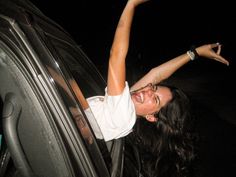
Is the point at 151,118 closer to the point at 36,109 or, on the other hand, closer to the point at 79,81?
the point at 79,81

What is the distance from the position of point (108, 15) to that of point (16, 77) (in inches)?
735

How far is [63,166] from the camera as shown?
4.26 feet

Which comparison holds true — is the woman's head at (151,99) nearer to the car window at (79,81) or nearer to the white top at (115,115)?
the car window at (79,81)

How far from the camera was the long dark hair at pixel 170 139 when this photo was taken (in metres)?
2.65

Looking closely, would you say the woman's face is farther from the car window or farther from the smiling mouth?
the car window

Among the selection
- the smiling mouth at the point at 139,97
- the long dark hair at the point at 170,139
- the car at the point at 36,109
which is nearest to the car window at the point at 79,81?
the car at the point at 36,109

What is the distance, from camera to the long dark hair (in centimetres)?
265

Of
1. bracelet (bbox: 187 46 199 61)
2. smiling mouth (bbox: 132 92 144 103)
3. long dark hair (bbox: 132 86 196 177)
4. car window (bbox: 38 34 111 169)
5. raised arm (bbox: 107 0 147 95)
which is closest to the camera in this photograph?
car window (bbox: 38 34 111 169)

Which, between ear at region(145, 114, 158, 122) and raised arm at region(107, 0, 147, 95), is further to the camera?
ear at region(145, 114, 158, 122)

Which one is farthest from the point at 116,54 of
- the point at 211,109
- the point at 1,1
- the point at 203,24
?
the point at 203,24

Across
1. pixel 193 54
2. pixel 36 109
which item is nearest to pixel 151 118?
pixel 193 54

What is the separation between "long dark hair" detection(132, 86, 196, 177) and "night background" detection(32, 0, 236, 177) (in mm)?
1134

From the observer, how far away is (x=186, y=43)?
49.5ft

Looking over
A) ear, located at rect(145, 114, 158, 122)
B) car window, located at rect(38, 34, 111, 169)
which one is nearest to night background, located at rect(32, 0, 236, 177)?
car window, located at rect(38, 34, 111, 169)
